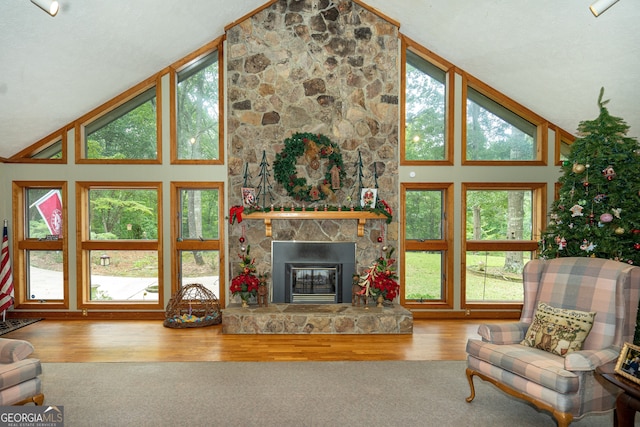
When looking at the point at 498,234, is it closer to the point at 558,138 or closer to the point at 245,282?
the point at 558,138

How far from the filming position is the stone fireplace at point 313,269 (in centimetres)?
622

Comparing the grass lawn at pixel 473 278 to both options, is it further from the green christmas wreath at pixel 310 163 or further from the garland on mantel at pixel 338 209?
the green christmas wreath at pixel 310 163

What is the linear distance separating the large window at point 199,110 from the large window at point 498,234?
4123 millimetres

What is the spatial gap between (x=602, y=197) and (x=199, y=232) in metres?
5.27

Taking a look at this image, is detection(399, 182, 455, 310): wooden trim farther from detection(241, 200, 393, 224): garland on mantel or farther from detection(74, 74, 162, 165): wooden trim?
detection(74, 74, 162, 165): wooden trim

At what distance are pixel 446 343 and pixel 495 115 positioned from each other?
11.9 ft

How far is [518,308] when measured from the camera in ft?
21.1

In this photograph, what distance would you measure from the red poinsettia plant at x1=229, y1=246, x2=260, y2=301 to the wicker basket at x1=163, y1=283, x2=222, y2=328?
19.5 inches

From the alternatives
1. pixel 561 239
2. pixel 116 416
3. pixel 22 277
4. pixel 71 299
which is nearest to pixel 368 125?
pixel 561 239

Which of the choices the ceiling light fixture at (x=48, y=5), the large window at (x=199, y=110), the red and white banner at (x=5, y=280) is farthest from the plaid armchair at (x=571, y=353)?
the red and white banner at (x=5, y=280)

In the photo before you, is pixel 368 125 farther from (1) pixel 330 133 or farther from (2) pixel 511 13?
(2) pixel 511 13

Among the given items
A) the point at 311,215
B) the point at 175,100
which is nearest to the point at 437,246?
the point at 311,215

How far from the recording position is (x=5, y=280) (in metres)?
5.95

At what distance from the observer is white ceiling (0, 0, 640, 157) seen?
4.41 metres
